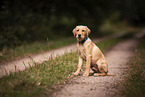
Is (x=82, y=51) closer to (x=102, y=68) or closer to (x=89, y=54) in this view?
(x=89, y=54)

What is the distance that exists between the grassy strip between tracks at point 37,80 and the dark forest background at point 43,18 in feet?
4.45

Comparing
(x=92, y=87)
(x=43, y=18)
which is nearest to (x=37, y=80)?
(x=92, y=87)

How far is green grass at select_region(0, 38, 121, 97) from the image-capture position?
4743mm

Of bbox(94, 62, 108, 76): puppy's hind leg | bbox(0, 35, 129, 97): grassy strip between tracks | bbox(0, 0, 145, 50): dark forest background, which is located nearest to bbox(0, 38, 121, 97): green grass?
bbox(0, 35, 129, 97): grassy strip between tracks

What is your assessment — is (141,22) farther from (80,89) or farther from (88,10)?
(80,89)

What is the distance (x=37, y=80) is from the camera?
18.2ft

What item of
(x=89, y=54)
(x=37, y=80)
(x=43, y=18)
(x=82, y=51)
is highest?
(x=43, y=18)

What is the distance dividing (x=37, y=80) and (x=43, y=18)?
38.8ft

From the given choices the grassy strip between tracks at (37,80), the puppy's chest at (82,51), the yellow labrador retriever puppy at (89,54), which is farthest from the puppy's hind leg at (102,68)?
the grassy strip between tracks at (37,80)

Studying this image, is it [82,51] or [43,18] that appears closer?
[82,51]

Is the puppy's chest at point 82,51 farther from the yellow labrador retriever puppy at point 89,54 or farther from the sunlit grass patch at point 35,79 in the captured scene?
the sunlit grass patch at point 35,79

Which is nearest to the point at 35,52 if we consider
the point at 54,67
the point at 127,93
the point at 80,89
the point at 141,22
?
the point at 54,67

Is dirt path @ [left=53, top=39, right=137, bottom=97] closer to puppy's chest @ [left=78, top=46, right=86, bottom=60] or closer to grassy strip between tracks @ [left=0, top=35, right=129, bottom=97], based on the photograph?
grassy strip between tracks @ [left=0, top=35, right=129, bottom=97]

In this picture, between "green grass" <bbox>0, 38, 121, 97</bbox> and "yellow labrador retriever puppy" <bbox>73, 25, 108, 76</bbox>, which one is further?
"yellow labrador retriever puppy" <bbox>73, 25, 108, 76</bbox>
